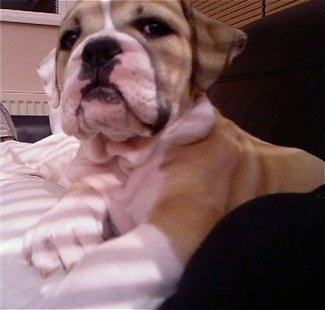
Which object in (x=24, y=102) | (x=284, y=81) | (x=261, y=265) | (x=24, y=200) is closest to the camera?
(x=261, y=265)

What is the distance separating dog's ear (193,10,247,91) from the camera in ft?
2.53

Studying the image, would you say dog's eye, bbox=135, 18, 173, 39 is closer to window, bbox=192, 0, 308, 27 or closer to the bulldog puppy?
the bulldog puppy

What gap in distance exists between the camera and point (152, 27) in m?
0.75

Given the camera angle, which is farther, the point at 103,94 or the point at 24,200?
the point at 24,200

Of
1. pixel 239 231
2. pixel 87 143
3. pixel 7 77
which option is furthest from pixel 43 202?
pixel 7 77

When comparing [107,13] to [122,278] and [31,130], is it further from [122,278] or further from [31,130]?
[31,130]

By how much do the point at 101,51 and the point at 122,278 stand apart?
0.33 m

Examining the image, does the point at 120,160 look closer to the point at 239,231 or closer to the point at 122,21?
the point at 122,21

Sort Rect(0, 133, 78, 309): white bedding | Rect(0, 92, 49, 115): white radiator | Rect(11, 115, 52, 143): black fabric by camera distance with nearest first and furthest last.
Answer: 1. Rect(0, 133, 78, 309): white bedding
2. Rect(11, 115, 52, 143): black fabric
3. Rect(0, 92, 49, 115): white radiator

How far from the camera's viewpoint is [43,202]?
88 centimetres

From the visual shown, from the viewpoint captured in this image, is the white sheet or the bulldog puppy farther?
the bulldog puppy

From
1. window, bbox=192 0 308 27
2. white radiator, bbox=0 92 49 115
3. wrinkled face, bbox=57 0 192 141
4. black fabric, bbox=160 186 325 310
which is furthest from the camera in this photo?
white radiator, bbox=0 92 49 115

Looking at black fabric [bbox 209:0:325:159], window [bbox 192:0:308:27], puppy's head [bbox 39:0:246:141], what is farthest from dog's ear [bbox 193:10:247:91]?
window [bbox 192:0:308:27]

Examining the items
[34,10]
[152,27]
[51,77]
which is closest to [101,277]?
[152,27]
